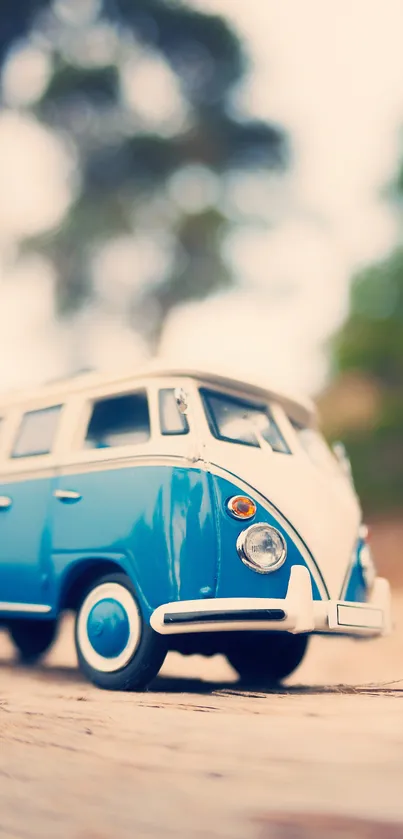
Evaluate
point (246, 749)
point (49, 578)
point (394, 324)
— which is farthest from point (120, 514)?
point (394, 324)

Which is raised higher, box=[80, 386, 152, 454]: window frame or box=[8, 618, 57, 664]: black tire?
box=[80, 386, 152, 454]: window frame

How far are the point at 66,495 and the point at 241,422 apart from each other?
1230 millimetres

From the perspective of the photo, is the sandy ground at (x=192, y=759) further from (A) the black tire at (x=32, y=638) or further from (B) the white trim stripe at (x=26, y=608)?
(A) the black tire at (x=32, y=638)

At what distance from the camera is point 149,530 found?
5133 mm

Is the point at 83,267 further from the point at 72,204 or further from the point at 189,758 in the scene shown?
the point at 189,758

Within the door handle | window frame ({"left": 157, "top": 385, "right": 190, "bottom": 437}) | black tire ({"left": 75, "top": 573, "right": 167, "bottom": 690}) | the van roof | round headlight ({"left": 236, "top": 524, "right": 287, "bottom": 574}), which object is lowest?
black tire ({"left": 75, "top": 573, "right": 167, "bottom": 690})

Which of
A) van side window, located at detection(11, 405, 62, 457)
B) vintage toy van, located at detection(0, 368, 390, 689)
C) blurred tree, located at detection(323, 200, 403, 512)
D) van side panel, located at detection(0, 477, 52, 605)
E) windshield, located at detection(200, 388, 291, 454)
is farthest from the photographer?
blurred tree, located at detection(323, 200, 403, 512)

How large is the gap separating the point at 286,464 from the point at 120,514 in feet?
3.58

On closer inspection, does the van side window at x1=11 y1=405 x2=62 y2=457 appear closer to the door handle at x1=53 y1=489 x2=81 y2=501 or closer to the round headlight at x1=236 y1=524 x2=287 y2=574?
the door handle at x1=53 y1=489 x2=81 y2=501

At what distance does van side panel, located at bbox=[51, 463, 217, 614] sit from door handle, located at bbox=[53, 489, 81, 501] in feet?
0.11

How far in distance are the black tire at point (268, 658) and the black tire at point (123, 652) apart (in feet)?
3.07

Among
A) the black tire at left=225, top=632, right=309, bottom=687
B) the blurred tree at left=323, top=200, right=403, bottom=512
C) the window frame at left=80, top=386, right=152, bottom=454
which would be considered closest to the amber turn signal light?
the window frame at left=80, top=386, right=152, bottom=454

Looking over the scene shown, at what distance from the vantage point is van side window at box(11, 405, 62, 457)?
20.2ft

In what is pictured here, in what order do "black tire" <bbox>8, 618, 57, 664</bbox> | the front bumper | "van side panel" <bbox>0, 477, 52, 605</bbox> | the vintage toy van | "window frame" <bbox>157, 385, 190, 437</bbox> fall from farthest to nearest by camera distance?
"black tire" <bbox>8, 618, 57, 664</bbox>
"van side panel" <bbox>0, 477, 52, 605</bbox>
"window frame" <bbox>157, 385, 190, 437</bbox>
the vintage toy van
the front bumper
